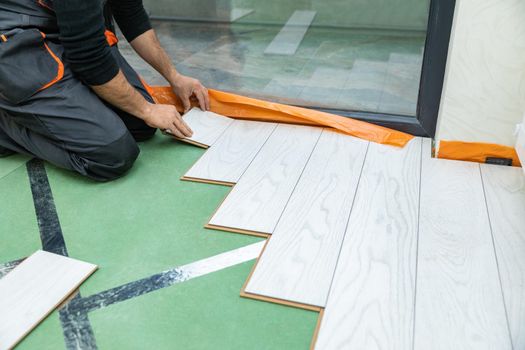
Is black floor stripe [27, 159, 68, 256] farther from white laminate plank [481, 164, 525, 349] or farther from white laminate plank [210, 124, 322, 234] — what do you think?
white laminate plank [481, 164, 525, 349]

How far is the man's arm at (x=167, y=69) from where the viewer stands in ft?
6.77

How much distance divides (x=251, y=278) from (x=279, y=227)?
0.80ft

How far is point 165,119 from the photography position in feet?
6.07

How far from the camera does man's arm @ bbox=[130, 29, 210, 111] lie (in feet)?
6.77

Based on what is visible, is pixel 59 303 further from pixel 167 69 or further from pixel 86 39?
pixel 167 69

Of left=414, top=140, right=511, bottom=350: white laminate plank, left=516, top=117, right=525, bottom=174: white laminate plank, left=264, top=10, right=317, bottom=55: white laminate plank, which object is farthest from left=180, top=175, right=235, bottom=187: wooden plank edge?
left=516, top=117, right=525, bottom=174: white laminate plank

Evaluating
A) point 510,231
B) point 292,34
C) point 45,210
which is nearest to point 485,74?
point 510,231

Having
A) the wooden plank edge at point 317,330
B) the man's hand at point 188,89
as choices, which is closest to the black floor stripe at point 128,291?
the wooden plank edge at point 317,330

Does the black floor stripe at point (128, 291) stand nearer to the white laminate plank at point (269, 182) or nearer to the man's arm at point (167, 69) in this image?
the white laminate plank at point (269, 182)

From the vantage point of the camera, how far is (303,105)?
224 cm

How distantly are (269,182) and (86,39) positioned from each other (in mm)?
777

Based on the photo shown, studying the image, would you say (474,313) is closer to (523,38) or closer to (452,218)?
(452,218)

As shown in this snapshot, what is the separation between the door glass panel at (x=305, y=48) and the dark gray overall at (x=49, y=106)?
68 cm

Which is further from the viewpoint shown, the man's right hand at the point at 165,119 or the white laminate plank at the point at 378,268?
the man's right hand at the point at 165,119
